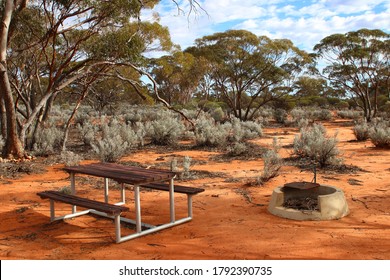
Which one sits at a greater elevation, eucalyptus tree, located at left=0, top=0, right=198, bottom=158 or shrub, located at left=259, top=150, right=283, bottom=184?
eucalyptus tree, located at left=0, top=0, right=198, bottom=158

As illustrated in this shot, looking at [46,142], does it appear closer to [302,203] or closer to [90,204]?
[90,204]

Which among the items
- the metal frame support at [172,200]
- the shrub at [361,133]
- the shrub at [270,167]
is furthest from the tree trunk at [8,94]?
the shrub at [361,133]

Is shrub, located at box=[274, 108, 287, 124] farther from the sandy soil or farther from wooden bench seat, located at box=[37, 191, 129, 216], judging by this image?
wooden bench seat, located at box=[37, 191, 129, 216]

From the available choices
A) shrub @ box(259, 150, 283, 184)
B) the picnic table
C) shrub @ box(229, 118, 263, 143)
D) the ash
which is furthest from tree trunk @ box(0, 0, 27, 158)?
the ash

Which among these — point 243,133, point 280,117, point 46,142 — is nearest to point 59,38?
Answer: point 46,142

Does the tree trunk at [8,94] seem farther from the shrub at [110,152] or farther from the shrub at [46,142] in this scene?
the shrub at [110,152]

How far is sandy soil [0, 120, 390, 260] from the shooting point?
164 inches

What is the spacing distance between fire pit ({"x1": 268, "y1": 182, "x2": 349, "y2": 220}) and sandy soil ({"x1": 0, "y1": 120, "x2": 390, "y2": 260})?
5.0 inches

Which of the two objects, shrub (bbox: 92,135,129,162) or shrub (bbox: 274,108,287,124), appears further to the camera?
shrub (bbox: 274,108,287,124)

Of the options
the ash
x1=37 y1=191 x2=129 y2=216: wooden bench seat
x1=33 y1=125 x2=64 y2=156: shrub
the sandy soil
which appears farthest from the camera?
x1=33 y1=125 x2=64 y2=156: shrub

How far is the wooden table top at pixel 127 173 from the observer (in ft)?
15.4

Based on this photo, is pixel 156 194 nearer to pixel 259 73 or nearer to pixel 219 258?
pixel 219 258

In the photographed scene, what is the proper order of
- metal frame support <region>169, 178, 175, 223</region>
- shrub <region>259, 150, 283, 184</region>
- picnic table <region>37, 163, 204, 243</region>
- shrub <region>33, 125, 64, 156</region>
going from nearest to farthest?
picnic table <region>37, 163, 204, 243</region> → metal frame support <region>169, 178, 175, 223</region> → shrub <region>259, 150, 283, 184</region> → shrub <region>33, 125, 64, 156</region>

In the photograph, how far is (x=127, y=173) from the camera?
5.16 metres
